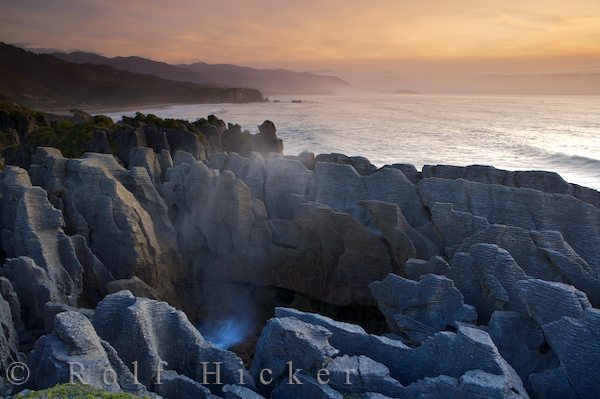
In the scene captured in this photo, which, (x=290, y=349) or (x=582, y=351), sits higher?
(x=582, y=351)

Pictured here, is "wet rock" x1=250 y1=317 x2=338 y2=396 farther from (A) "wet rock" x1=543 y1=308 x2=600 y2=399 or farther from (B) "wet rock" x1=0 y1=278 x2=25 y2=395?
(B) "wet rock" x1=0 y1=278 x2=25 y2=395

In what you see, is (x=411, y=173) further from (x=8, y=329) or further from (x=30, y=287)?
(x=8, y=329)

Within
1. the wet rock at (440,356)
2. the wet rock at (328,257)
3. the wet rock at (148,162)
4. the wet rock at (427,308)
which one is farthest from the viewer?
the wet rock at (148,162)

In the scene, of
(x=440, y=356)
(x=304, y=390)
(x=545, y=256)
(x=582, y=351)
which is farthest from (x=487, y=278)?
(x=304, y=390)

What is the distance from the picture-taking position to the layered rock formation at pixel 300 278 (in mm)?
9539

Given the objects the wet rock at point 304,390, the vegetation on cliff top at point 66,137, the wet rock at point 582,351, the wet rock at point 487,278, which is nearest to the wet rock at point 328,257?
the wet rock at point 487,278

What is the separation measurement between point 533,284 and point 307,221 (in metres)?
8.63

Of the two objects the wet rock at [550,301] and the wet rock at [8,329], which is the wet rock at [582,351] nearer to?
the wet rock at [550,301]

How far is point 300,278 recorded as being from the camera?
18.1 meters

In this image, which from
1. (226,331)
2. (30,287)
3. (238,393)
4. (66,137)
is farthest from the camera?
(66,137)

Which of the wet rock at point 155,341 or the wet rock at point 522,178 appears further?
the wet rock at point 522,178

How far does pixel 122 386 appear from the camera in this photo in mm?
8727

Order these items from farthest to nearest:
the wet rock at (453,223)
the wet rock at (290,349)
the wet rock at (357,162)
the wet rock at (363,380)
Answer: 1. the wet rock at (357,162)
2. the wet rock at (453,223)
3. the wet rock at (290,349)
4. the wet rock at (363,380)

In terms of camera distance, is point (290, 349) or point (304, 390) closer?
point (304, 390)
